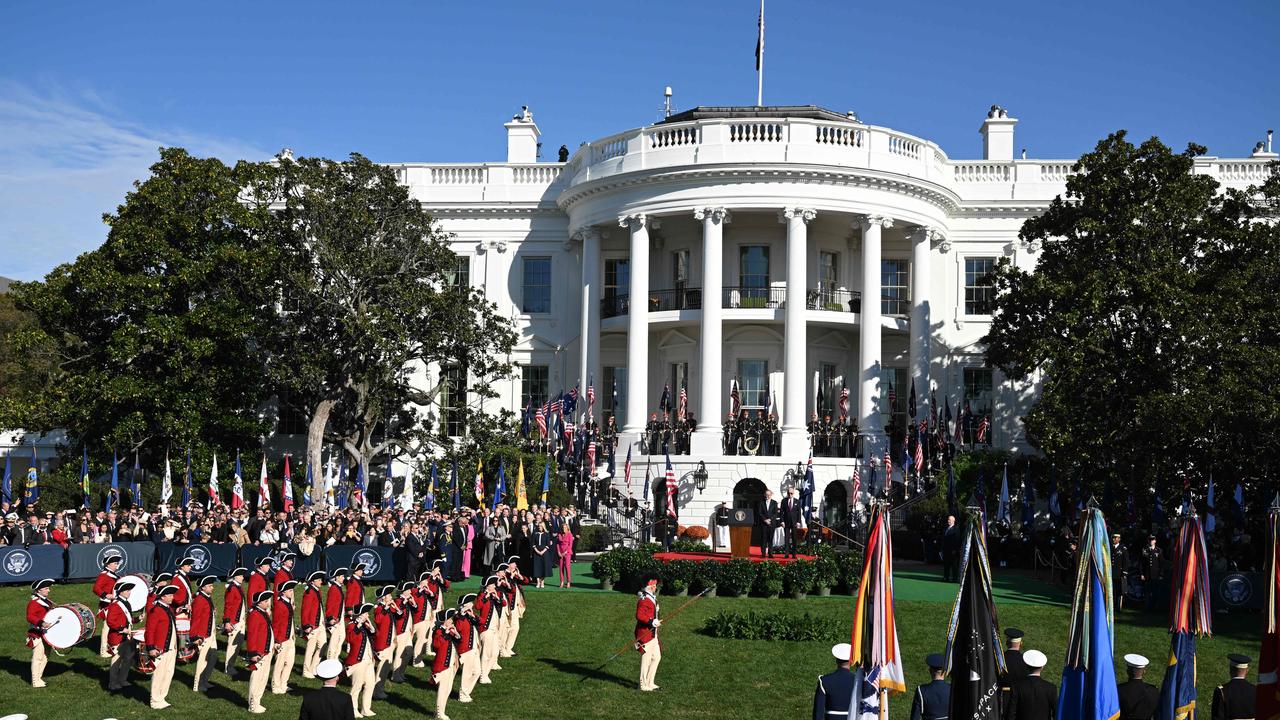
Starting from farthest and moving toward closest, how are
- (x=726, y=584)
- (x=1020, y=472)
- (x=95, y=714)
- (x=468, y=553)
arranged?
(x=1020, y=472) → (x=468, y=553) → (x=726, y=584) → (x=95, y=714)

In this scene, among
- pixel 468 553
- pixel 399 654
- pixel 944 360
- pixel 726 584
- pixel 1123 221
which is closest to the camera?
Result: pixel 399 654

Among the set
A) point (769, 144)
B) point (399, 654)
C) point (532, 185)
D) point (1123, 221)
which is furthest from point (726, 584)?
point (532, 185)

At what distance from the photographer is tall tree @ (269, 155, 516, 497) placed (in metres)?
37.3

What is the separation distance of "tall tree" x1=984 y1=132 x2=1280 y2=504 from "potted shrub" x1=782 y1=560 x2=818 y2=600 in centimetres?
862

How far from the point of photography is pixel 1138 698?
1234cm

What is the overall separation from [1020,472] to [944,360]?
619 cm

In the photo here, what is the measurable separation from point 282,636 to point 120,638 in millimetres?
2356

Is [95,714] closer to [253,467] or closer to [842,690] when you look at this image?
[842,690]

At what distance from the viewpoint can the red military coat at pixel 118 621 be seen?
17.0 m

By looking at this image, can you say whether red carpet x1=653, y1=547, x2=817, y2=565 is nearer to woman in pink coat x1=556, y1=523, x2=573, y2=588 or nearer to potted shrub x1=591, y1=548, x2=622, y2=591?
potted shrub x1=591, y1=548, x2=622, y2=591

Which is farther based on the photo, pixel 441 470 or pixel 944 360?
pixel 944 360

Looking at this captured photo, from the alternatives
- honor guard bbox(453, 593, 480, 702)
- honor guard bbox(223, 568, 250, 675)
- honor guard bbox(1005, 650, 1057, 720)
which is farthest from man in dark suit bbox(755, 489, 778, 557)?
honor guard bbox(1005, 650, 1057, 720)

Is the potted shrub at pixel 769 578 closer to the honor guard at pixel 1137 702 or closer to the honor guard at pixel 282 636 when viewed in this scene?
the honor guard at pixel 282 636

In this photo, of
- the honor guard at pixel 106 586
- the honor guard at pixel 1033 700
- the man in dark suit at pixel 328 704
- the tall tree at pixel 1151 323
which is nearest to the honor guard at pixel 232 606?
the honor guard at pixel 106 586
